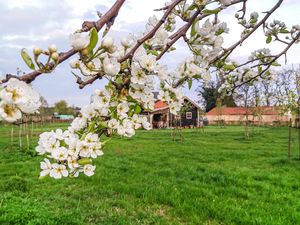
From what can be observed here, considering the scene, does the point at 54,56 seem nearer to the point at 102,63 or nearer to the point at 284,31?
the point at 102,63

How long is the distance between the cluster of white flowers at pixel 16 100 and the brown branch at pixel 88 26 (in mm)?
23

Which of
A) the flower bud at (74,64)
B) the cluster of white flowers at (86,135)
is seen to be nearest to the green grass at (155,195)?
the cluster of white flowers at (86,135)

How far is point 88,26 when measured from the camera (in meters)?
0.81

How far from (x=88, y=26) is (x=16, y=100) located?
0.83 ft

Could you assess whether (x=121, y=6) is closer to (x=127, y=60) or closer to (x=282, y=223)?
(x=127, y=60)

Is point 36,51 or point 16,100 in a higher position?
point 36,51

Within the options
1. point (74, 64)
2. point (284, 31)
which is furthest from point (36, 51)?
point (284, 31)

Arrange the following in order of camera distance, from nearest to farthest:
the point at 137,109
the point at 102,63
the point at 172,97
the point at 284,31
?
the point at 102,63 < the point at 137,109 < the point at 172,97 < the point at 284,31

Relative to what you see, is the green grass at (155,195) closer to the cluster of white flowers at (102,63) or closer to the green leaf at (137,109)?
the green leaf at (137,109)

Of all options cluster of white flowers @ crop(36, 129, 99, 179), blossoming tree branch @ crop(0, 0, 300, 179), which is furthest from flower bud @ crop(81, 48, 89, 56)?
cluster of white flowers @ crop(36, 129, 99, 179)

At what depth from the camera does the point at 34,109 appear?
2.26 feet

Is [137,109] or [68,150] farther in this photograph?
[137,109]

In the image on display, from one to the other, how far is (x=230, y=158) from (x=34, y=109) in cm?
924

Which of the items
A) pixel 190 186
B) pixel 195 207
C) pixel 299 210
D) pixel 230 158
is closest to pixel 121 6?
pixel 195 207
